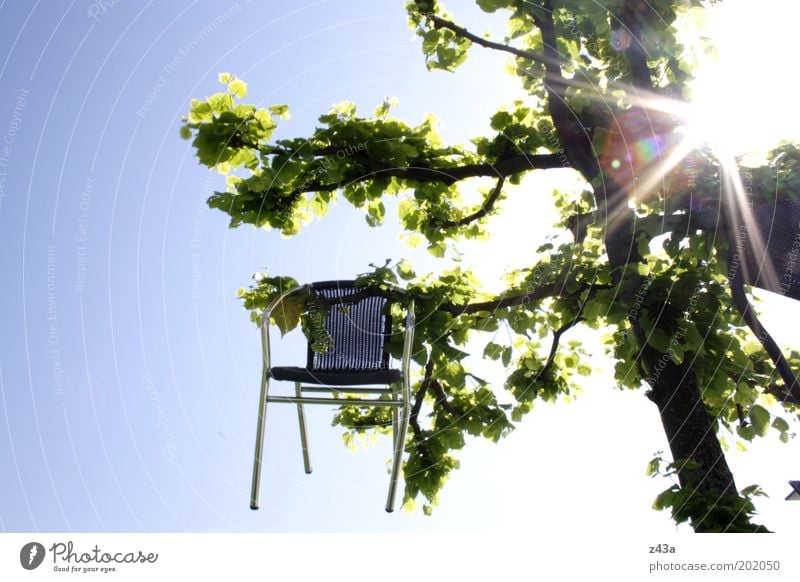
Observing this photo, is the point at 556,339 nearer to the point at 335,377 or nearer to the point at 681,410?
the point at 681,410

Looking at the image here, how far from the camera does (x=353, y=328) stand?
4.26 m

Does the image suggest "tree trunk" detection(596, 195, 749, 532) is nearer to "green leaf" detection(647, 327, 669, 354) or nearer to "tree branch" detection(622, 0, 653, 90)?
"green leaf" detection(647, 327, 669, 354)

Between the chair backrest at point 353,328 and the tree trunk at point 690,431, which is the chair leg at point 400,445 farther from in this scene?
the tree trunk at point 690,431

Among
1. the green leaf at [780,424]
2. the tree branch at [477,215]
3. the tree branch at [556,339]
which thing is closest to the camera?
the green leaf at [780,424]

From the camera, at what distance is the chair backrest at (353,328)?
4.13 metres

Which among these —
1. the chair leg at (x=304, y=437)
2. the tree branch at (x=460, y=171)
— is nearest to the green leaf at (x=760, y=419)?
the tree branch at (x=460, y=171)

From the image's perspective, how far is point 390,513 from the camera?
3703 millimetres

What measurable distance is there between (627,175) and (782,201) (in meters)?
1.04

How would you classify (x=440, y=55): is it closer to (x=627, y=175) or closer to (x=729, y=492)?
(x=627, y=175)

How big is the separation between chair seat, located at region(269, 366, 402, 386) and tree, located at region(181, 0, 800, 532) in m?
0.76

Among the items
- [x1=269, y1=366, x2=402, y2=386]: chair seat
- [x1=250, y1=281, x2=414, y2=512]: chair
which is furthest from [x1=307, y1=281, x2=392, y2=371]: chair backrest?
[x1=269, y1=366, x2=402, y2=386]: chair seat

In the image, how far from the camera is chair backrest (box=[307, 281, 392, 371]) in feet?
13.6

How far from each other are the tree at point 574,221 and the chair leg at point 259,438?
0.77 meters

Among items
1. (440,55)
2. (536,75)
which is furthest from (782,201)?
(440,55)
